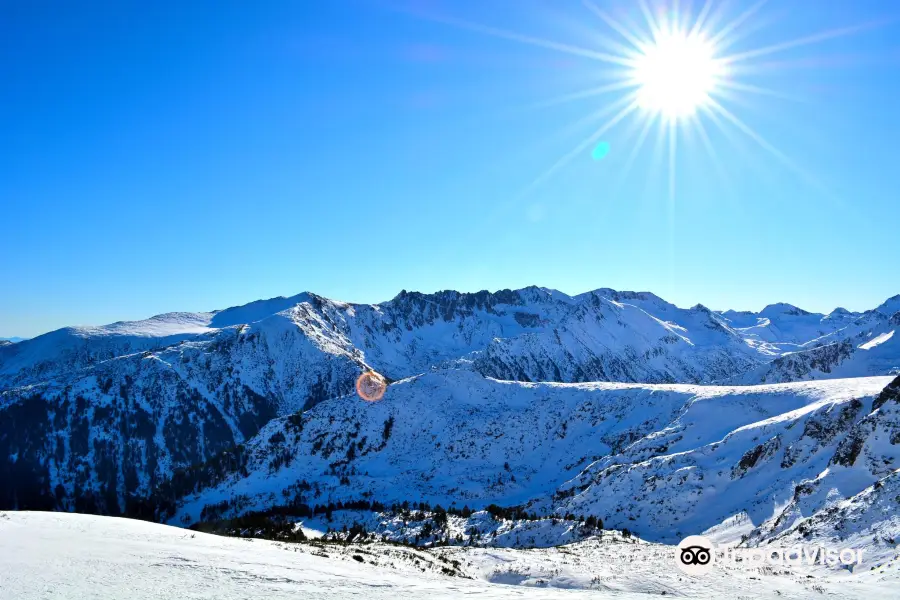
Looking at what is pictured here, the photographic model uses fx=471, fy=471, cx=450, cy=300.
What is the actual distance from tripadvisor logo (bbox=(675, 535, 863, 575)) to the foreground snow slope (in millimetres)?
1320

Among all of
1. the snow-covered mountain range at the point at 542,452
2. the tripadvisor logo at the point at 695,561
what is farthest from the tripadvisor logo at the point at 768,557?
the snow-covered mountain range at the point at 542,452

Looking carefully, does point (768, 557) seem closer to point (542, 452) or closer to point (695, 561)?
point (695, 561)

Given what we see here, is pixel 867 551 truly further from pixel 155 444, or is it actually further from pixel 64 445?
pixel 64 445

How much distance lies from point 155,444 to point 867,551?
221188mm

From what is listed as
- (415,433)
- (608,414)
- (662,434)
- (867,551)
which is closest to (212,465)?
(415,433)

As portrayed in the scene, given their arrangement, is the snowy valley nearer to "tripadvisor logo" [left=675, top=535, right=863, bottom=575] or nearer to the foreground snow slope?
the foreground snow slope

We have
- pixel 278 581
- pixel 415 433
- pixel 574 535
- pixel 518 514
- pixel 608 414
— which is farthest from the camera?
pixel 415 433

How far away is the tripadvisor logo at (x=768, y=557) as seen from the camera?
2897 cm

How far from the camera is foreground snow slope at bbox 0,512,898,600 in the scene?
1717cm

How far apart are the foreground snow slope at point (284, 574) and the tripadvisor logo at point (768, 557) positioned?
1.32 m

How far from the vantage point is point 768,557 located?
33344 millimetres

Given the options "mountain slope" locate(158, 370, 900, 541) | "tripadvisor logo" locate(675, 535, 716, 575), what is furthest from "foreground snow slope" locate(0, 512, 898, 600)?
"mountain slope" locate(158, 370, 900, 541)

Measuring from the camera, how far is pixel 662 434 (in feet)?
259

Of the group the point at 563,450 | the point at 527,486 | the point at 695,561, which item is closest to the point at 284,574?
the point at 695,561
